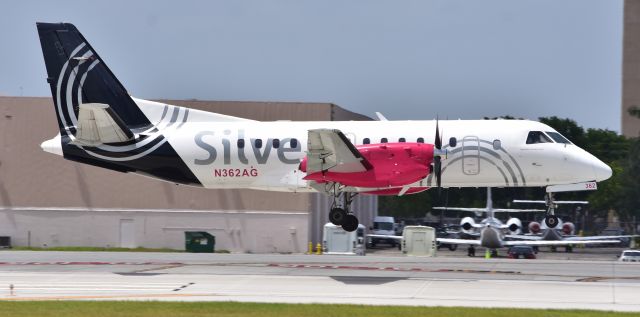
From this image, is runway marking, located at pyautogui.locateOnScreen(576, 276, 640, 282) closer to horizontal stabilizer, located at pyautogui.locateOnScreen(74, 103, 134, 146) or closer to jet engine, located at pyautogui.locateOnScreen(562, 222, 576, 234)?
horizontal stabilizer, located at pyautogui.locateOnScreen(74, 103, 134, 146)

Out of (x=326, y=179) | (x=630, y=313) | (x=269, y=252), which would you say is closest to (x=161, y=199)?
A: (x=269, y=252)

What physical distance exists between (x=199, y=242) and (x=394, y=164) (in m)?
24.7

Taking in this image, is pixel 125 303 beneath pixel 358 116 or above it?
beneath

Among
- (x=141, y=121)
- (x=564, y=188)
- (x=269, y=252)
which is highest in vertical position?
(x=141, y=121)

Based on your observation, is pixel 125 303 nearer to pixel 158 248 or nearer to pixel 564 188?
pixel 564 188

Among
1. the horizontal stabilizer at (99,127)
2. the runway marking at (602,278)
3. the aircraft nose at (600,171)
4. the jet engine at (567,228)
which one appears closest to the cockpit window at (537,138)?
the aircraft nose at (600,171)

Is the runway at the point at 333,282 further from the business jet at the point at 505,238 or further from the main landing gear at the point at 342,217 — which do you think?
the business jet at the point at 505,238

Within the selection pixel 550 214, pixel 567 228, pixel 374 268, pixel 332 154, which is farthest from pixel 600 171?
pixel 567 228

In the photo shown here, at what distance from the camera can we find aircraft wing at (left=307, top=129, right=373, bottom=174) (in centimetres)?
2923

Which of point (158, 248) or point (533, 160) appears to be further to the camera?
point (158, 248)

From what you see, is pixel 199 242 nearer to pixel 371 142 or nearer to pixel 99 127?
pixel 99 127

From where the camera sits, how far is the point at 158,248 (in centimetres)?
5447

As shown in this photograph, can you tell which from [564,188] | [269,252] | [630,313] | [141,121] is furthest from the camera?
[269,252]

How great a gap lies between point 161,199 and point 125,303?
1306 inches
